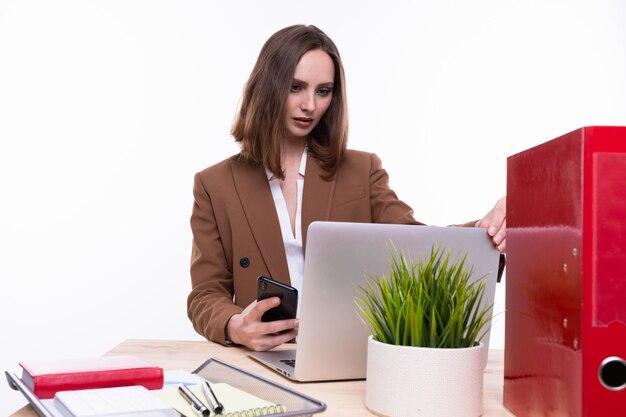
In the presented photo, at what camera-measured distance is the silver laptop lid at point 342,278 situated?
3.54ft

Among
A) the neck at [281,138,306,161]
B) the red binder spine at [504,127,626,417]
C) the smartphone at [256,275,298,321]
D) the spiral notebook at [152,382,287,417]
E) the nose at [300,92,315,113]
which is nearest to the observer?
the red binder spine at [504,127,626,417]

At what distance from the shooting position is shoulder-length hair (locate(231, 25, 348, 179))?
2023mm

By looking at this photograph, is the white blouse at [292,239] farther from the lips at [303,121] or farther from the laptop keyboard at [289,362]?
the laptop keyboard at [289,362]

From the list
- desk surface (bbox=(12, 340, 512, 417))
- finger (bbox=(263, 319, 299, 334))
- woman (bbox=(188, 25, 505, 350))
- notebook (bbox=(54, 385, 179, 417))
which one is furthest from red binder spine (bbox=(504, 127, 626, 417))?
woman (bbox=(188, 25, 505, 350))

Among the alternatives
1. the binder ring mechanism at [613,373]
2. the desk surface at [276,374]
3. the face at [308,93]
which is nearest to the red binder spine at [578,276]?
the binder ring mechanism at [613,373]

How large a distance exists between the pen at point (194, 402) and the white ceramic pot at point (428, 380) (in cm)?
24

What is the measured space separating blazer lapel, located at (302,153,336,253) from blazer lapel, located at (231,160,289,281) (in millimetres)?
84

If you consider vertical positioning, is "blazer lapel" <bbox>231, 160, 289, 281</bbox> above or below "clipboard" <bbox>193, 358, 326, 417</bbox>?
above

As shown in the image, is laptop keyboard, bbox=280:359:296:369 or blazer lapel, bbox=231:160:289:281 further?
blazer lapel, bbox=231:160:289:281

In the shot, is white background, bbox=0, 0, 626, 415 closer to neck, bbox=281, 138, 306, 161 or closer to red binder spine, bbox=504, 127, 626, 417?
neck, bbox=281, 138, 306, 161

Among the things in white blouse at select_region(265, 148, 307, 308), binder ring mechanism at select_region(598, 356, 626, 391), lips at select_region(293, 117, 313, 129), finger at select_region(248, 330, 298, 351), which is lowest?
finger at select_region(248, 330, 298, 351)

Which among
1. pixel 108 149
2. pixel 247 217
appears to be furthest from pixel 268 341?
pixel 108 149

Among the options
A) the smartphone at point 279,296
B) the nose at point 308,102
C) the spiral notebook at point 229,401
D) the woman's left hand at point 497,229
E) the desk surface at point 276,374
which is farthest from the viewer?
the nose at point 308,102

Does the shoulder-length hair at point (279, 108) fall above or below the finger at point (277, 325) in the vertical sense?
above
